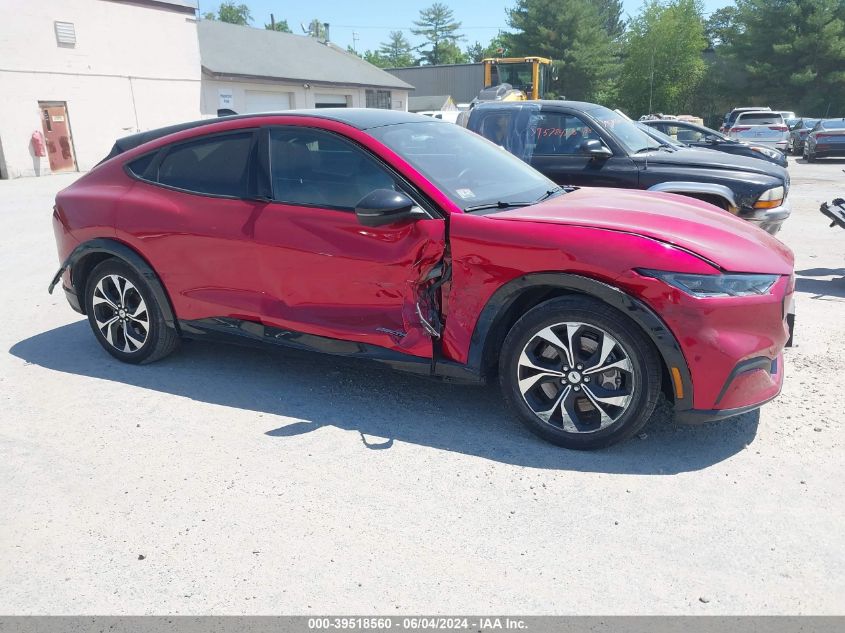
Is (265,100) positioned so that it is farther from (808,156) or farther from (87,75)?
(808,156)

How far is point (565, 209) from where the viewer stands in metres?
3.79

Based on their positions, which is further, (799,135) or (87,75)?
(799,135)

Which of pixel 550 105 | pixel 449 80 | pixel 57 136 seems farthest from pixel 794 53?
pixel 550 105

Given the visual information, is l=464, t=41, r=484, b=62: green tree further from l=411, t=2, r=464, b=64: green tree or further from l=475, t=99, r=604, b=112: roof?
l=475, t=99, r=604, b=112: roof

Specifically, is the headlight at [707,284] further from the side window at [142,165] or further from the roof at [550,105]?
the roof at [550,105]

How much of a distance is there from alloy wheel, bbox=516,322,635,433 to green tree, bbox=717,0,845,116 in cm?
4673

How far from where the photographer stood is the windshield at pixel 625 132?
7.55m

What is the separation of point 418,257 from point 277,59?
3196cm

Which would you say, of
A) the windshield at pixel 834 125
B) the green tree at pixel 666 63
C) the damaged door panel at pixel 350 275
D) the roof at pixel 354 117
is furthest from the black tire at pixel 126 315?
the green tree at pixel 666 63

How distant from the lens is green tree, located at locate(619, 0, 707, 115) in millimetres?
50156

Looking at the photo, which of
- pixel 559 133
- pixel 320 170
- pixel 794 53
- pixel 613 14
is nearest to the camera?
pixel 320 170

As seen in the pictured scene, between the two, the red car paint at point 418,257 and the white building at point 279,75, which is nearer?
the red car paint at point 418,257

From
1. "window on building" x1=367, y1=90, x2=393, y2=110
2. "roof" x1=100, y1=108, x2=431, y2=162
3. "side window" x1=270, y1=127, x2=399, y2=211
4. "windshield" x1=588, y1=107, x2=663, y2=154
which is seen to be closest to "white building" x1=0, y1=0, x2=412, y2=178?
"window on building" x1=367, y1=90, x2=393, y2=110

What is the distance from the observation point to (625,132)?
7820mm
